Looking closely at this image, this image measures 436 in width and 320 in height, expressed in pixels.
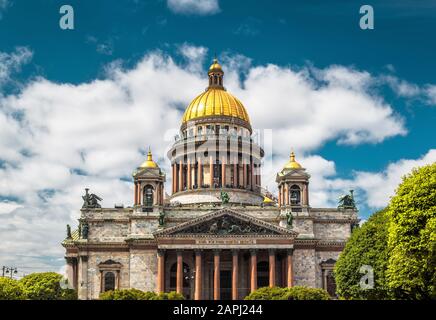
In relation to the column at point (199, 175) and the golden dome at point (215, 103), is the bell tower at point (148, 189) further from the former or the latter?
the golden dome at point (215, 103)

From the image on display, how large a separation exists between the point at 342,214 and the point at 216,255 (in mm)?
18762

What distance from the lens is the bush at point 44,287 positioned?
243ft

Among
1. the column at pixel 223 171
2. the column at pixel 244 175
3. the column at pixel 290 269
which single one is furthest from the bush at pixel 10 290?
the column at pixel 244 175

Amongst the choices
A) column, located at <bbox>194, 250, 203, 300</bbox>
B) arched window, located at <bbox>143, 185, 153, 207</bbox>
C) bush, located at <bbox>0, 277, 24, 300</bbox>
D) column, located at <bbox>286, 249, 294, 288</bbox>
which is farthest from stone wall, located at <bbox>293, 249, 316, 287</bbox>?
bush, located at <bbox>0, 277, 24, 300</bbox>

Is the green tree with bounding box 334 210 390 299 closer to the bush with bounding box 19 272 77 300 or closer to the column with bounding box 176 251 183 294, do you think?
the column with bounding box 176 251 183 294

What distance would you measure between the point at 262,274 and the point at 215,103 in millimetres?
28999

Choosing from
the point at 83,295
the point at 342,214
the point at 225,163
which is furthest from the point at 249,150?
the point at 83,295

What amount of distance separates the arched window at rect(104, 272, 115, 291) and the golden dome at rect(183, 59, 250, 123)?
2886cm

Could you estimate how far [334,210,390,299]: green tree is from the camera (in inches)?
2127

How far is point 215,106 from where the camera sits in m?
98.5

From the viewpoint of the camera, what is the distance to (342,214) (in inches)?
3374

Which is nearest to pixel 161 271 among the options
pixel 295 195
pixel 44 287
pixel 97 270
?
pixel 97 270

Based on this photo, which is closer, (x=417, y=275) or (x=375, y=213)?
(x=417, y=275)
